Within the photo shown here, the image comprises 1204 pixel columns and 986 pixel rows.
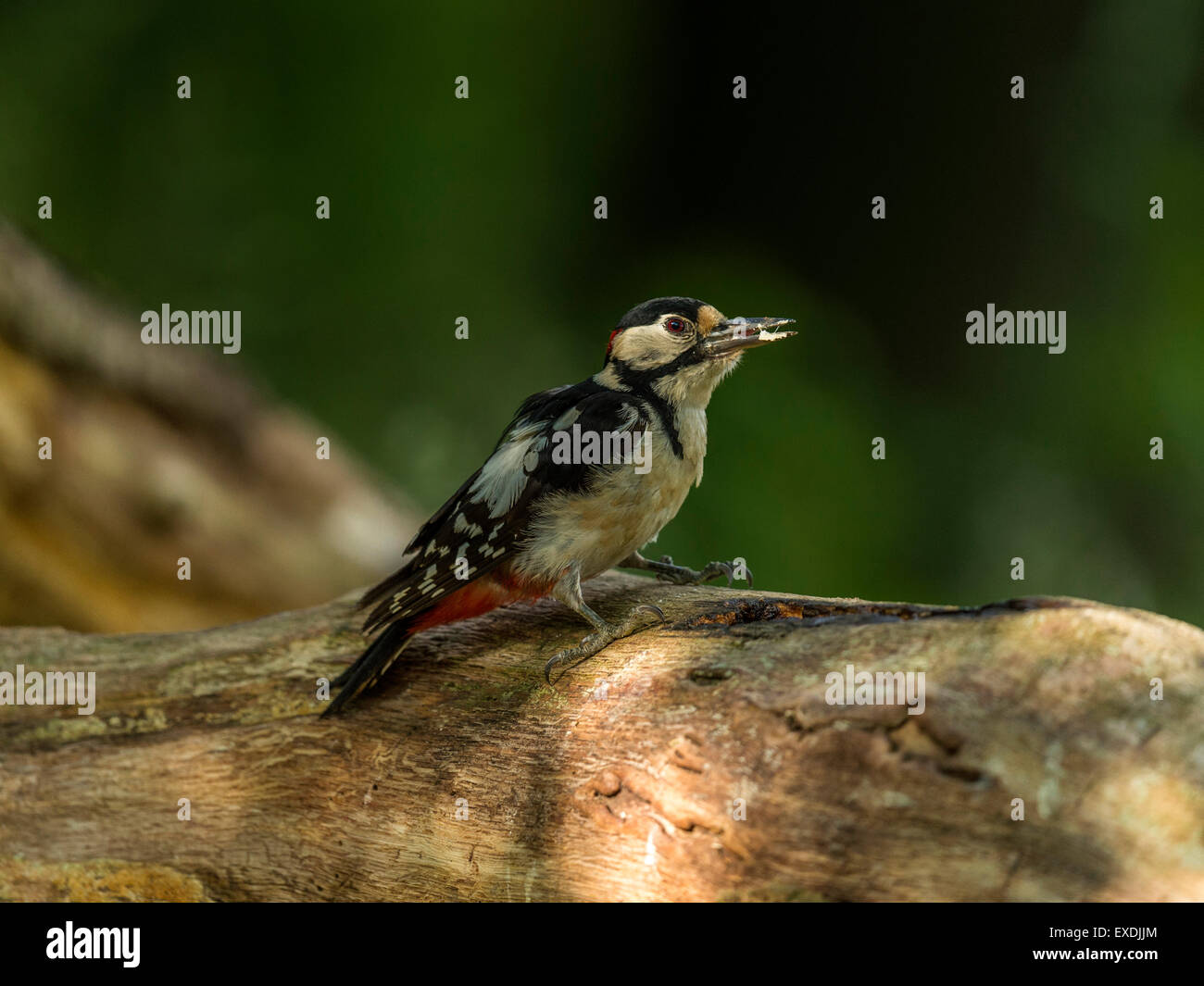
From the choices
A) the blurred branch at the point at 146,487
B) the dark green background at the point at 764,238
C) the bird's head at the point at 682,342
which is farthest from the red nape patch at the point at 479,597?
the dark green background at the point at 764,238

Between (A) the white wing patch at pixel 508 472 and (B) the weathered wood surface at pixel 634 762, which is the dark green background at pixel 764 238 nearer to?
(A) the white wing patch at pixel 508 472

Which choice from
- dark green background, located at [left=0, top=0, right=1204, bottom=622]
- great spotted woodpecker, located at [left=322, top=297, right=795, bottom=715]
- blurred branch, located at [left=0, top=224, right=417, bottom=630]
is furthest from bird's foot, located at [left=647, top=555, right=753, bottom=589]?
blurred branch, located at [left=0, top=224, right=417, bottom=630]

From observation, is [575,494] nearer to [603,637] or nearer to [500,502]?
[500,502]

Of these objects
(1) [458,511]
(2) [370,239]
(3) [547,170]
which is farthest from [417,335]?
(1) [458,511]

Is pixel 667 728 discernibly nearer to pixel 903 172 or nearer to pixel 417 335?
pixel 417 335

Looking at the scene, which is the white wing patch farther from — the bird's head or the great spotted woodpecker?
the bird's head

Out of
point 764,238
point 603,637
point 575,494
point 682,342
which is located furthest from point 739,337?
point 764,238
